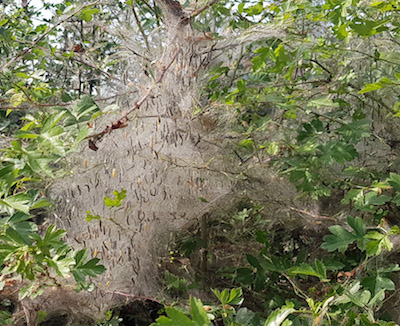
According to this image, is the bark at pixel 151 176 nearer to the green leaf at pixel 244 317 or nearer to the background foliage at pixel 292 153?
the background foliage at pixel 292 153

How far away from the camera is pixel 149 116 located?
1338mm

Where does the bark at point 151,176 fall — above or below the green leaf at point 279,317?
above

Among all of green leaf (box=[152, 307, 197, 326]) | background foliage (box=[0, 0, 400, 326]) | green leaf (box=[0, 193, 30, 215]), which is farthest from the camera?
background foliage (box=[0, 0, 400, 326])

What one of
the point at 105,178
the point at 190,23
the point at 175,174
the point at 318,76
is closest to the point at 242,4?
the point at 190,23

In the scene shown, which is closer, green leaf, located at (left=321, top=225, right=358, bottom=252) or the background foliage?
the background foliage

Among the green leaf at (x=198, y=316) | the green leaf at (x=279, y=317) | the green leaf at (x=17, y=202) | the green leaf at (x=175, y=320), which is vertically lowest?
the green leaf at (x=279, y=317)

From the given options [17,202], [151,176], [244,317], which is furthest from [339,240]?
[17,202]

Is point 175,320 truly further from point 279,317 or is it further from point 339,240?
point 339,240

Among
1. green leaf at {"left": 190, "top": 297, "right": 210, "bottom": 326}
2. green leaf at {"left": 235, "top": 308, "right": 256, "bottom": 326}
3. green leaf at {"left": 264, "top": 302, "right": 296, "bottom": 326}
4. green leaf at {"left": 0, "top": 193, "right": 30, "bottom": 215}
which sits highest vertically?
green leaf at {"left": 0, "top": 193, "right": 30, "bottom": 215}

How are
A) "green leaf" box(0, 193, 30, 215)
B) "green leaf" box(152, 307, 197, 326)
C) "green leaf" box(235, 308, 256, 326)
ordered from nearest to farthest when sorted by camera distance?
"green leaf" box(152, 307, 197, 326) < "green leaf" box(0, 193, 30, 215) < "green leaf" box(235, 308, 256, 326)

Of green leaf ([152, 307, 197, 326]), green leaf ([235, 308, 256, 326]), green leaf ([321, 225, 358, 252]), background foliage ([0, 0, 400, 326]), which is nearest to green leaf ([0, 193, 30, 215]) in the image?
background foliage ([0, 0, 400, 326])

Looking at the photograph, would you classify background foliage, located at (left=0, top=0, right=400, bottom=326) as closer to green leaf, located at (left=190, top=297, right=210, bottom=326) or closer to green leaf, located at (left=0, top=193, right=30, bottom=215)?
green leaf, located at (left=0, top=193, right=30, bottom=215)

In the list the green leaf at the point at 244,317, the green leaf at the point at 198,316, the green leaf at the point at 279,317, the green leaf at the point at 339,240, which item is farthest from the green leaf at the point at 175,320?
the green leaf at the point at 339,240

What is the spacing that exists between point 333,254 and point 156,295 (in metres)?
0.71
